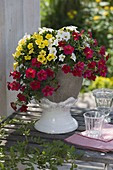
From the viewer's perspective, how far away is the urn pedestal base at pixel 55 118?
2.09 meters

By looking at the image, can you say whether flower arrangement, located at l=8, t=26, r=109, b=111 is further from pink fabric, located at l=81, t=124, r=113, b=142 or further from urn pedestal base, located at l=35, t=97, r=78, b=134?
pink fabric, located at l=81, t=124, r=113, b=142

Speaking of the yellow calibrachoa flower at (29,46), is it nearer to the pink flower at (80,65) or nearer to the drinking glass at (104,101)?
the pink flower at (80,65)

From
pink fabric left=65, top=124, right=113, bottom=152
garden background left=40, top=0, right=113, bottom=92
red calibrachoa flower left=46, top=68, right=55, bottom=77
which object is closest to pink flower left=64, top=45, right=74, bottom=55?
red calibrachoa flower left=46, top=68, right=55, bottom=77

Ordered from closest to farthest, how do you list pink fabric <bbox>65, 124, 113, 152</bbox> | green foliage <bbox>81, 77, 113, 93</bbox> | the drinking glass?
pink fabric <bbox>65, 124, 113, 152</bbox>, the drinking glass, green foliage <bbox>81, 77, 113, 93</bbox>

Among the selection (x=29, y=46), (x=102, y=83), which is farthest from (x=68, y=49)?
(x=102, y=83)

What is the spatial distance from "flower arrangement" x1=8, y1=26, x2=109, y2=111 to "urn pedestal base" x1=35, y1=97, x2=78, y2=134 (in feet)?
0.27

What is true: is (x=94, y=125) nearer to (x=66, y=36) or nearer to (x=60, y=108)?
(x=60, y=108)

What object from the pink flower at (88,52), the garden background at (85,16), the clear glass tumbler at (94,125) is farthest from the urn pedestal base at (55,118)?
the garden background at (85,16)

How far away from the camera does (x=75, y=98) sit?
213cm

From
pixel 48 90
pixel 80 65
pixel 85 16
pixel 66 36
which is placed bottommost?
pixel 48 90

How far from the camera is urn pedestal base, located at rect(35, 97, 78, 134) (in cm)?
209

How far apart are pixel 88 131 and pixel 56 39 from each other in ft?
1.38

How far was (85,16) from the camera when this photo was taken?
530cm

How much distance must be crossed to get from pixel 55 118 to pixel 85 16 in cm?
333
